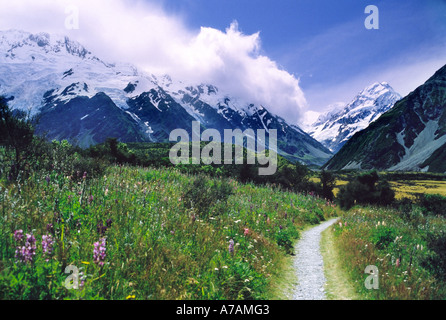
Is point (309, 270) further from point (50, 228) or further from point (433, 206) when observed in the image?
point (433, 206)

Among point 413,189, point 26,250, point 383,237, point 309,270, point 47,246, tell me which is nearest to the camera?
point 26,250

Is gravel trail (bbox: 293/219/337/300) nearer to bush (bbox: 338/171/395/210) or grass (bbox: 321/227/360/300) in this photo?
grass (bbox: 321/227/360/300)

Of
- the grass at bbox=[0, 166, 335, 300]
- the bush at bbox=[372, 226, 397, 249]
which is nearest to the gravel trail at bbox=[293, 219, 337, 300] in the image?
the grass at bbox=[0, 166, 335, 300]

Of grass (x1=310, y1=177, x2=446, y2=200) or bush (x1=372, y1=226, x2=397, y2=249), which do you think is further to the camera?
grass (x1=310, y1=177, x2=446, y2=200)

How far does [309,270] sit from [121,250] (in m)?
5.86

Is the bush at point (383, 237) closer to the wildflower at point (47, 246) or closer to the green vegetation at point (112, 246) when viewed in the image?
the green vegetation at point (112, 246)

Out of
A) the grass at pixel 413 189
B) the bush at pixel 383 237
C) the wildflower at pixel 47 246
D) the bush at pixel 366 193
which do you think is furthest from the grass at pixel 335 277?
the grass at pixel 413 189

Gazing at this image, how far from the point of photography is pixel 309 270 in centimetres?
785

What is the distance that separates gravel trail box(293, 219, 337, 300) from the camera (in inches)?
237

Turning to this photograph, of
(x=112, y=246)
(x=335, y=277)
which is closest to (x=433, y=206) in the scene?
(x=335, y=277)

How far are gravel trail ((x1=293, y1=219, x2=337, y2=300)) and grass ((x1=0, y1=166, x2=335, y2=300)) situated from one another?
67cm
